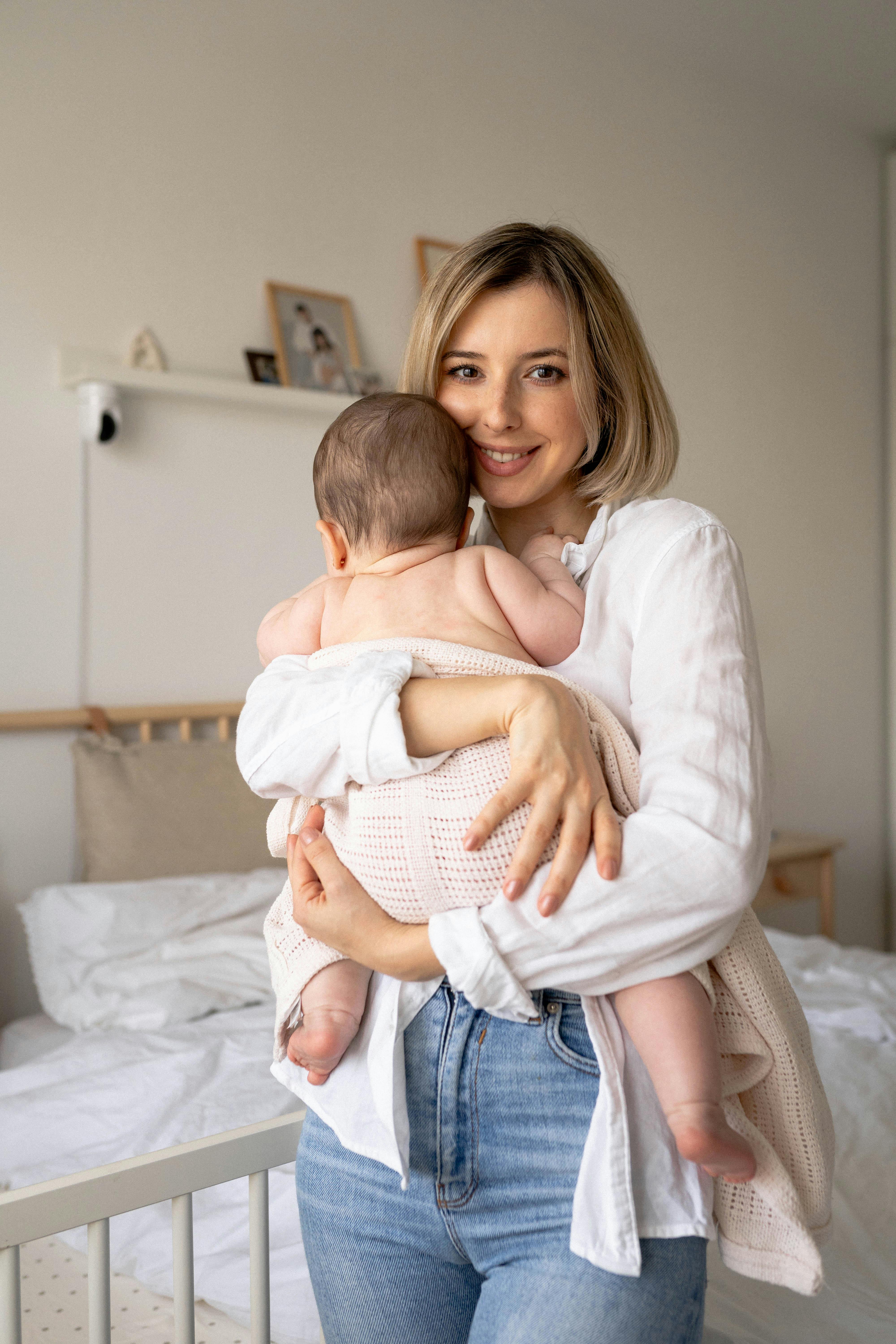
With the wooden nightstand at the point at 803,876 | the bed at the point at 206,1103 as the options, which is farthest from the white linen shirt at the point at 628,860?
the wooden nightstand at the point at 803,876

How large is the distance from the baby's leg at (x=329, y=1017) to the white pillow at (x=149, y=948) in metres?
1.05

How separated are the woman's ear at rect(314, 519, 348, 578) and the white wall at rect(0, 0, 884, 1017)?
1.57m

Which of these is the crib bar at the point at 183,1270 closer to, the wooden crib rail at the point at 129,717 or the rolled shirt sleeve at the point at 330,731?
the rolled shirt sleeve at the point at 330,731

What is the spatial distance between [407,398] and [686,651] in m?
0.39

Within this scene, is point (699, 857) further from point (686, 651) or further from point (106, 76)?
point (106, 76)

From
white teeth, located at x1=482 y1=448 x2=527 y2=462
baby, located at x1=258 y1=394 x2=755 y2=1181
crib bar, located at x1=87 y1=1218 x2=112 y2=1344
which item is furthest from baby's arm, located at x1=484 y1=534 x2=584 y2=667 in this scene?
crib bar, located at x1=87 y1=1218 x2=112 y2=1344

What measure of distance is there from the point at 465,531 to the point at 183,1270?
680 mm

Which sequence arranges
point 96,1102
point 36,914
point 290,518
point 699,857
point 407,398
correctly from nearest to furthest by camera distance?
1. point 699,857
2. point 407,398
3. point 96,1102
4. point 36,914
5. point 290,518

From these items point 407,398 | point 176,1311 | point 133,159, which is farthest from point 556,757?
point 133,159

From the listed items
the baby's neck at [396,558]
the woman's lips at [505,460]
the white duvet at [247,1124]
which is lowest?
the white duvet at [247,1124]

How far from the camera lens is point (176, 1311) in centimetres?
83

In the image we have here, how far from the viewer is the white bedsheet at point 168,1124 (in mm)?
1202

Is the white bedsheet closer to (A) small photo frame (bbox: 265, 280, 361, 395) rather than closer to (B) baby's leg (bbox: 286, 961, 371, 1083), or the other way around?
(B) baby's leg (bbox: 286, 961, 371, 1083)

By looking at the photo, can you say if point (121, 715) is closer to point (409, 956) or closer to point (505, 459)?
point (505, 459)
